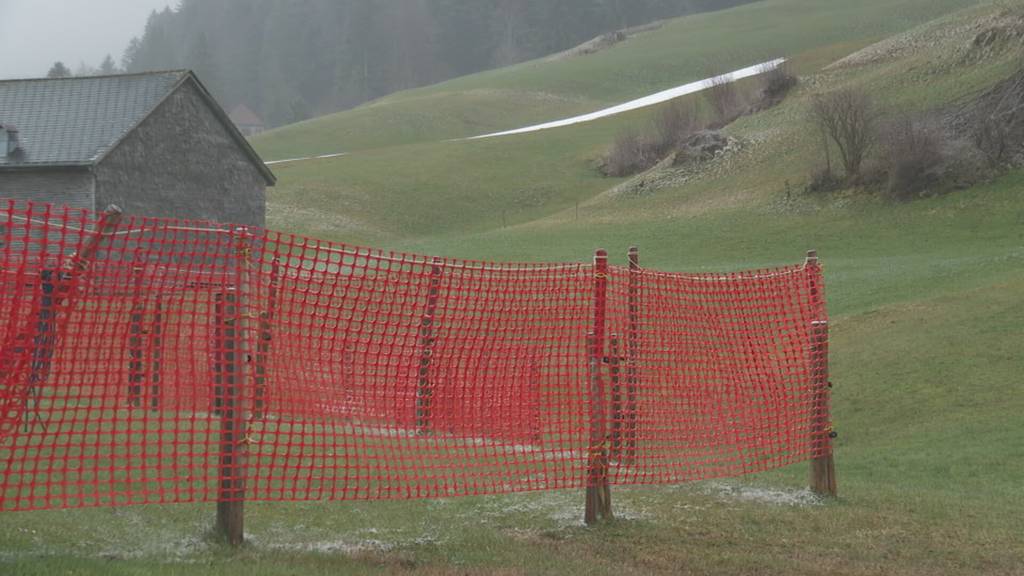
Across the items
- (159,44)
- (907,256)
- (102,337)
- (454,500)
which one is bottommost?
(454,500)

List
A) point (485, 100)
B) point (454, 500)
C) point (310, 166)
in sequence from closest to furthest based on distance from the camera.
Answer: point (454, 500) < point (310, 166) < point (485, 100)

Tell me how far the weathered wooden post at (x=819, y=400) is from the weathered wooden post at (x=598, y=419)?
2358 millimetres

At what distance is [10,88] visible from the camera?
35.8m

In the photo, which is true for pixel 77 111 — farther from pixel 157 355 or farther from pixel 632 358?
pixel 632 358

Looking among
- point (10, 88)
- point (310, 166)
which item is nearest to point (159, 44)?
point (310, 166)

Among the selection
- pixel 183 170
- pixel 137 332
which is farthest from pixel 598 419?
pixel 183 170

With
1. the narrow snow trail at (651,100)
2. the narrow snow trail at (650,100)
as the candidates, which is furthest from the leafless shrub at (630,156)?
the narrow snow trail at (651,100)

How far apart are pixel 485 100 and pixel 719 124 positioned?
40.0 metres

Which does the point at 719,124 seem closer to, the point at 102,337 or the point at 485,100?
the point at 485,100

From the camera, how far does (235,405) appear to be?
7039 millimetres

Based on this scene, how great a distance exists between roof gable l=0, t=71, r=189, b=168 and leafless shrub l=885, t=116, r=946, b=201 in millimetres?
25240

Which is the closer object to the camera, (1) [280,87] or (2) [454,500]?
(2) [454,500]

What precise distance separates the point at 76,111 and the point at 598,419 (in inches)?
1231

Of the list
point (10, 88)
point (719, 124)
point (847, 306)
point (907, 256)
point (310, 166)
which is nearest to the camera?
point (847, 306)
